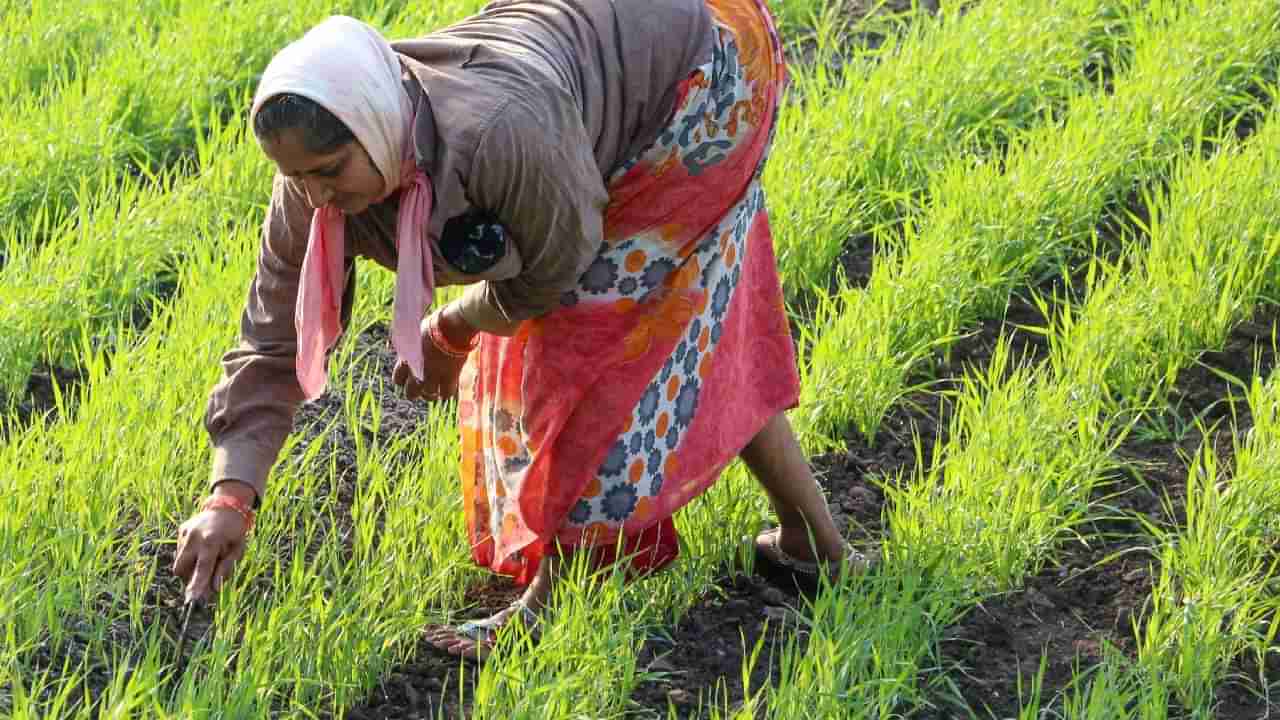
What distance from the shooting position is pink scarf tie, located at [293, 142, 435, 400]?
225 cm

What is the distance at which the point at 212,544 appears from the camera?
8.05 ft

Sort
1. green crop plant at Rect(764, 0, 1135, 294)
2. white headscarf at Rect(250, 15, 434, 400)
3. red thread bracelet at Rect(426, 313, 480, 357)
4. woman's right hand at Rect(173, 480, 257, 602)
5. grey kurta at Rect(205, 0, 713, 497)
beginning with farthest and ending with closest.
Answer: green crop plant at Rect(764, 0, 1135, 294), red thread bracelet at Rect(426, 313, 480, 357), woman's right hand at Rect(173, 480, 257, 602), grey kurta at Rect(205, 0, 713, 497), white headscarf at Rect(250, 15, 434, 400)

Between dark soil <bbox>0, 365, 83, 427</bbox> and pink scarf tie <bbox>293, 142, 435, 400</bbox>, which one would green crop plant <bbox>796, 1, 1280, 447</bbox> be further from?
dark soil <bbox>0, 365, 83, 427</bbox>

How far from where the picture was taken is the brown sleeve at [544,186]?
86.9 inches

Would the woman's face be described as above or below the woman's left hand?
above

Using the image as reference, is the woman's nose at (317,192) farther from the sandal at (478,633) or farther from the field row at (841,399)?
the sandal at (478,633)

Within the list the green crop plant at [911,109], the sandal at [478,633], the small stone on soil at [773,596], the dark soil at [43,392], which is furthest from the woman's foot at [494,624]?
the green crop plant at [911,109]

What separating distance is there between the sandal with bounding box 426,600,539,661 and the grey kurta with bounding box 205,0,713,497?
0.51m

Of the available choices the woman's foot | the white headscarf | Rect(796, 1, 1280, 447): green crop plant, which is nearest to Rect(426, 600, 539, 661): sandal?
the woman's foot

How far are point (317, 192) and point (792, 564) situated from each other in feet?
4.01

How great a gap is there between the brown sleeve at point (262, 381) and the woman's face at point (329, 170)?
0.26 m

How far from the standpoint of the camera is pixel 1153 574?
313cm

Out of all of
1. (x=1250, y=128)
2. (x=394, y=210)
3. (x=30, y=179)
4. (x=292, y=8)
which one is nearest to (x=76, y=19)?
(x=292, y=8)

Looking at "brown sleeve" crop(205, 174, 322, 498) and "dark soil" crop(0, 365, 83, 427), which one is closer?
"brown sleeve" crop(205, 174, 322, 498)
